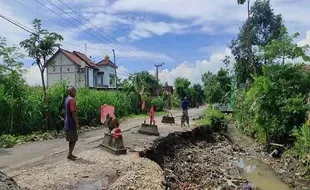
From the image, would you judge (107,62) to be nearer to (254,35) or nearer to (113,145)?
(254,35)

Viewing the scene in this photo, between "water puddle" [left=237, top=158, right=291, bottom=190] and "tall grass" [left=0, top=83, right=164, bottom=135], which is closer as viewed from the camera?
"water puddle" [left=237, top=158, right=291, bottom=190]

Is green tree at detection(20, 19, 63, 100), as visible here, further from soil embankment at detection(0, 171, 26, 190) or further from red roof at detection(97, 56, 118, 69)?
red roof at detection(97, 56, 118, 69)

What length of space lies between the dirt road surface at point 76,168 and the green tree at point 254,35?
2449 cm

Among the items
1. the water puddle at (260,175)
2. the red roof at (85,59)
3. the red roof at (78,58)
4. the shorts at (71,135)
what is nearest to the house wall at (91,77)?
the red roof at (78,58)

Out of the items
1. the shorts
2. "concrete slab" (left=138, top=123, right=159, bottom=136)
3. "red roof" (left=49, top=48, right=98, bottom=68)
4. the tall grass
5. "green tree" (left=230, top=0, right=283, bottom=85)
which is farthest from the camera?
"red roof" (left=49, top=48, right=98, bottom=68)

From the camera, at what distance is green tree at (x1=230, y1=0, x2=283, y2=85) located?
3388 centimetres

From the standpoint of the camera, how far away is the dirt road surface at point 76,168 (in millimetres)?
7715

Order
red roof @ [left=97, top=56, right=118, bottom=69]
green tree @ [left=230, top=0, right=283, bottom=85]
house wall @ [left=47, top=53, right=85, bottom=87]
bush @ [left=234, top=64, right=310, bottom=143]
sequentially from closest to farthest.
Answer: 1. bush @ [left=234, top=64, right=310, bottom=143]
2. green tree @ [left=230, top=0, right=283, bottom=85]
3. house wall @ [left=47, top=53, right=85, bottom=87]
4. red roof @ [left=97, top=56, right=118, bottom=69]

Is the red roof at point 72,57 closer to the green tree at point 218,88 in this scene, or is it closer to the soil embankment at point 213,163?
the green tree at point 218,88

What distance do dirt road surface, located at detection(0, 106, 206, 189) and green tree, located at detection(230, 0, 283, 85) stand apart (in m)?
24.5

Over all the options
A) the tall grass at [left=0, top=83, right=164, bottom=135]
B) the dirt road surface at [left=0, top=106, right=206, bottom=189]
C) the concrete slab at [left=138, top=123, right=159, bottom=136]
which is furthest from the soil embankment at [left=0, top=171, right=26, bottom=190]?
the concrete slab at [left=138, top=123, right=159, bottom=136]

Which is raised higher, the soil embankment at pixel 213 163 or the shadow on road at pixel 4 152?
the shadow on road at pixel 4 152

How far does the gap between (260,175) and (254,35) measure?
22.7m

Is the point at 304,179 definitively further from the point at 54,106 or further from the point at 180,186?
the point at 54,106
